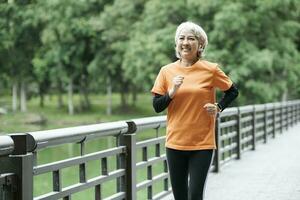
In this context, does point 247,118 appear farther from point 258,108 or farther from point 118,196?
point 118,196

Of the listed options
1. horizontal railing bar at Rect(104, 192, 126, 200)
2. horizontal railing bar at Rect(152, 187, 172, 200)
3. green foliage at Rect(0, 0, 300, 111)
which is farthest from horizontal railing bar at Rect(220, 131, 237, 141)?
green foliage at Rect(0, 0, 300, 111)

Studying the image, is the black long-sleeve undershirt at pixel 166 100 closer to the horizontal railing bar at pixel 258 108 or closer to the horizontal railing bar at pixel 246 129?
the horizontal railing bar at pixel 246 129

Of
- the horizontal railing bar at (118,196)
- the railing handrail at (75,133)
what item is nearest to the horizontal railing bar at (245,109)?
the railing handrail at (75,133)

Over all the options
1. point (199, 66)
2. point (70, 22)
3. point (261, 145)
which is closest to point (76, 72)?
point (70, 22)

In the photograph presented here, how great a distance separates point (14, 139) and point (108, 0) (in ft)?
133

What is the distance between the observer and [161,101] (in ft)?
16.3

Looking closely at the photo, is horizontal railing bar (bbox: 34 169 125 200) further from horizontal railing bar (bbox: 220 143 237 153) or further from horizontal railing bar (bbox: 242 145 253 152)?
horizontal railing bar (bbox: 242 145 253 152)

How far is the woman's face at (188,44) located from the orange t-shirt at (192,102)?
0.09 m

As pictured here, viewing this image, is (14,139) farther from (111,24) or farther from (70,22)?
(70,22)

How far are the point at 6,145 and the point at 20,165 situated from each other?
0.24 meters

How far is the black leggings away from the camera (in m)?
5.01

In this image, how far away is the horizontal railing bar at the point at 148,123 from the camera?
7220mm

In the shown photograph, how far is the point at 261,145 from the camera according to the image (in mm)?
17578

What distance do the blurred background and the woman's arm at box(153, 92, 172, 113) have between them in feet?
73.5
